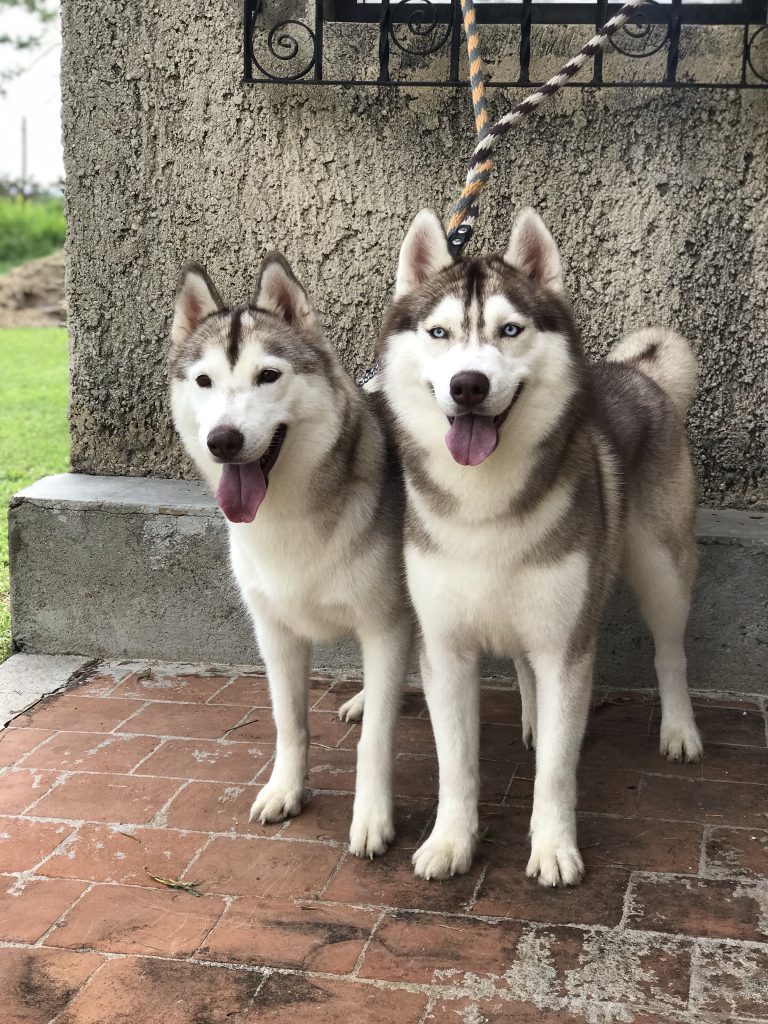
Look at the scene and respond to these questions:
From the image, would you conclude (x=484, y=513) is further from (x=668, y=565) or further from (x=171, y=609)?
(x=171, y=609)

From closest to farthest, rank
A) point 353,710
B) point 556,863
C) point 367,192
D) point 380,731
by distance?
point 556,863 → point 380,731 → point 353,710 → point 367,192

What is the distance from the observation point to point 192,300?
345 centimetres

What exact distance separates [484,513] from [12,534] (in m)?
2.62

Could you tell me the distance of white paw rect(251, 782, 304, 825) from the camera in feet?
11.7

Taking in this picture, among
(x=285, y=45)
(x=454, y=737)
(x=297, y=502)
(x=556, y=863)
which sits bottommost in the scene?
(x=556, y=863)

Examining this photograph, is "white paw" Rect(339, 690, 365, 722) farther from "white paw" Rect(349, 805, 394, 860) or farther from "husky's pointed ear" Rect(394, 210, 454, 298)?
"husky's pointed ear" Rect(394, 210, 454, 298)

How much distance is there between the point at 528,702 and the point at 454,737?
0.86 meters

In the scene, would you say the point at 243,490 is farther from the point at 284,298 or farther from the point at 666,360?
the point at 666,360

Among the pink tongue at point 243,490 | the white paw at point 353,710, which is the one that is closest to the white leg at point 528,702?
the white paw at point 353,710

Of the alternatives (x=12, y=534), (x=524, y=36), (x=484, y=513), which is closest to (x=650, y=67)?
(x=524, y=36)

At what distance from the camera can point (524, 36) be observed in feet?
14.9

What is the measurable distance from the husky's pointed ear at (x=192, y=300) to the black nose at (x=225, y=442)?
1.64 feet

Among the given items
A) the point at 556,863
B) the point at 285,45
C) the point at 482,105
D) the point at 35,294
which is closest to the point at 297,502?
the point at 556,863

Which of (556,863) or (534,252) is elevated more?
(534,252)
